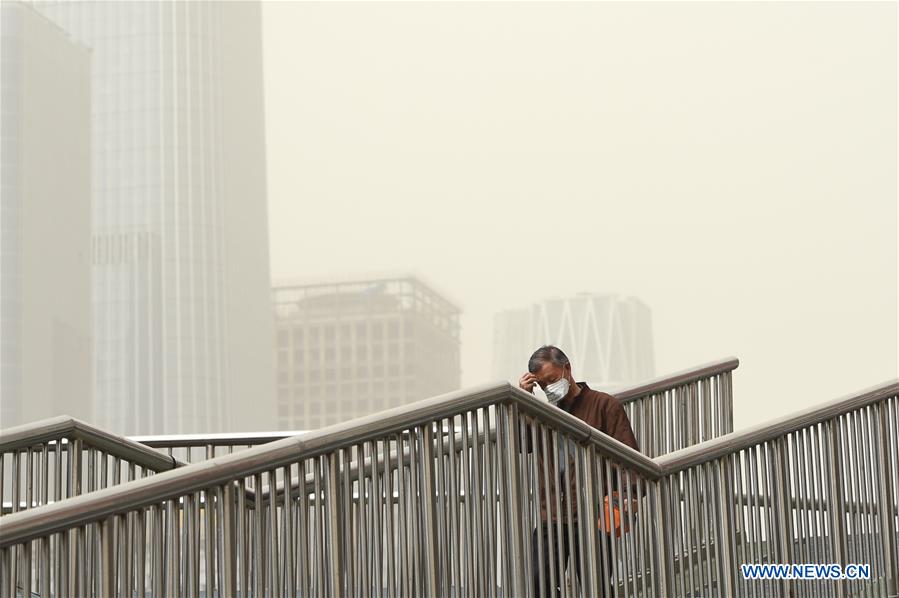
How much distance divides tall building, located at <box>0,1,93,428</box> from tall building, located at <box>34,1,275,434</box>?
35.0 feet

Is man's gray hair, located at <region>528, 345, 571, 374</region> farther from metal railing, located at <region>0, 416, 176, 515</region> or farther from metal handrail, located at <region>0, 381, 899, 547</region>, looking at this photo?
metal railing, located at <region>0, 416, 176, 515</region>

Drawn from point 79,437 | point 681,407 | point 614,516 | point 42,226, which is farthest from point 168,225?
point 614,516

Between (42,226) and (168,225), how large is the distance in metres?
21.3

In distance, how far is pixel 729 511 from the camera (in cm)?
525

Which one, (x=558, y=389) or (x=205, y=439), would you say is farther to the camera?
(x=205, y=439)

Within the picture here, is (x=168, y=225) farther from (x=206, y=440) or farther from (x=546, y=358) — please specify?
(x=546, y=358)

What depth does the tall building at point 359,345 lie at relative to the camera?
532ft

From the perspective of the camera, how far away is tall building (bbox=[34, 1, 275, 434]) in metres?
143

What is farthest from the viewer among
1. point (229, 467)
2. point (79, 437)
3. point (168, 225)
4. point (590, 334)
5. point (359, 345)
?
point (359, 345)

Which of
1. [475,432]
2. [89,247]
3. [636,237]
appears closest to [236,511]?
[475,432]

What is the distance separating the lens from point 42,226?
125938 mm

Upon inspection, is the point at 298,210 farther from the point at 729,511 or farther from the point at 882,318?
the point at 729,511

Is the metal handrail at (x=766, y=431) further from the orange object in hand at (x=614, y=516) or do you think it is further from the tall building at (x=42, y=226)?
the tall building at (x=42, y=226)

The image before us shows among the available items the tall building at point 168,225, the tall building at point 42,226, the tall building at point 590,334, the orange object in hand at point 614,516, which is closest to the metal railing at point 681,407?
the orange object in hand at point 614,516
